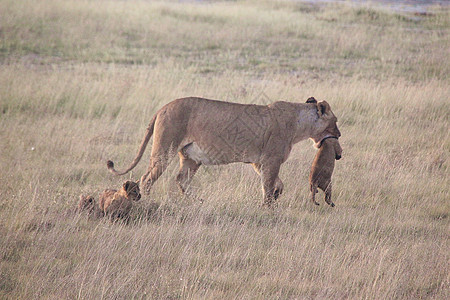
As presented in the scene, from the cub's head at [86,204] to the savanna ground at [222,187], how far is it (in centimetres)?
11

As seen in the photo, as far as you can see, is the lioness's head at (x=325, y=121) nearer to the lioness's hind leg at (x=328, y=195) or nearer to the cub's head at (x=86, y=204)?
the lioness's hind leg at (x=328, y=195)

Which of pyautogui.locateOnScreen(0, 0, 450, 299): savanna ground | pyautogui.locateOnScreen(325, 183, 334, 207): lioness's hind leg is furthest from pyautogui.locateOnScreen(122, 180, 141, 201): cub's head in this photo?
pyautogui.locateOnScreen(325, 183, 334, 207): lioness's hind leg

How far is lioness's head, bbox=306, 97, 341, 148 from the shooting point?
5641 millimetres

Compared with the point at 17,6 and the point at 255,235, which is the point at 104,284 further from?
the point at 17,6

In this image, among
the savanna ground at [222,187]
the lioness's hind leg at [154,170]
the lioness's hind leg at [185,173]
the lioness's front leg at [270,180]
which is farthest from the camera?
the lioness's hind leg at [185,173]

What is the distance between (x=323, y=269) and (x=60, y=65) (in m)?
10.3

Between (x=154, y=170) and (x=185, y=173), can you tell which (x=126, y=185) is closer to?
(x=154, y=170)

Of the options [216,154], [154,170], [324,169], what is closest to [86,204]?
[154,170]

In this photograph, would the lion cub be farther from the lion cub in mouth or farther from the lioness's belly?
the lion cub in mouth

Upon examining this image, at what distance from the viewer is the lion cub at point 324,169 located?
18.4 ft

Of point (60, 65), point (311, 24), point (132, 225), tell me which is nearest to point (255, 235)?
point (132, 225)

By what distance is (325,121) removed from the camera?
18.7 feet

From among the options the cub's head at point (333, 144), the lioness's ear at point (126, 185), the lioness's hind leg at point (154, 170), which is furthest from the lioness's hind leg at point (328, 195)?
the lioness's ear at point (126, 185)

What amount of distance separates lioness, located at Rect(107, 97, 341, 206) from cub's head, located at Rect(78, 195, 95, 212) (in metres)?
0.46
